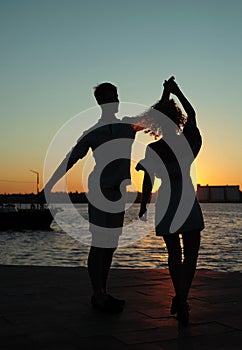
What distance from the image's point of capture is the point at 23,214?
6406cm

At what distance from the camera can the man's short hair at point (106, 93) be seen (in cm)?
426

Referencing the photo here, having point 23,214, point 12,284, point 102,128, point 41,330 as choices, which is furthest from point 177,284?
point 23,214

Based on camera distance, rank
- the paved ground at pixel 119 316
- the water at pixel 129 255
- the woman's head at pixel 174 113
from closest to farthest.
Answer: the paved ground at pixel 119 316, the woman's head at pixel 174 113, the water at pixel 129 255

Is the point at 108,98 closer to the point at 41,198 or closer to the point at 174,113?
the point at 174,113

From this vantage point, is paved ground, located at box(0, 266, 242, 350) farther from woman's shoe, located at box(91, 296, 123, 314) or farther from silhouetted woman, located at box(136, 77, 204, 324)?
silhouetted woman, located at box(136, 77, 204, 324)

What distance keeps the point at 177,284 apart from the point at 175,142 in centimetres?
111

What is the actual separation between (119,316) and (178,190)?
1164 millimetres

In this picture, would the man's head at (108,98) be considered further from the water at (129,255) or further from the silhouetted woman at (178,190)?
the water at (129,255)

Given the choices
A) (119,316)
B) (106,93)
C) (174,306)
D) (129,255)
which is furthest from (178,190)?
(129,255)

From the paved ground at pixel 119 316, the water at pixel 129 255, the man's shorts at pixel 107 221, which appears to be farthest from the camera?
the water at pixel 129 255

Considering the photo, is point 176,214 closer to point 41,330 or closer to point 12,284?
point 41,330

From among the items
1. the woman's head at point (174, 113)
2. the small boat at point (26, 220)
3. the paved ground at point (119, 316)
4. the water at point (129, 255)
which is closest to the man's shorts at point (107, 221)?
the paved ground at point (119, 316)

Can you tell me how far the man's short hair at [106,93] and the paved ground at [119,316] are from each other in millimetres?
1797

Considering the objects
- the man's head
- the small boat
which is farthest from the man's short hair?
the small boat
